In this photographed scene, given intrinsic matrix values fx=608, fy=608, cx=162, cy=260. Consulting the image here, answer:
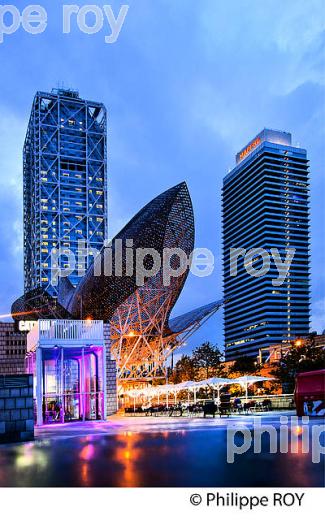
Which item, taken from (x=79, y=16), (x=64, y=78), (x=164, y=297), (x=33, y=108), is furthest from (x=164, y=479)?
(x=64, y=78)

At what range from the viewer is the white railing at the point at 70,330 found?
26203mm

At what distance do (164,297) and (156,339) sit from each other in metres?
5.33

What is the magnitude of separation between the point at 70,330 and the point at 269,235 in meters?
144

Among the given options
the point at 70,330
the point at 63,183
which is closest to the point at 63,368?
the point at 70,330

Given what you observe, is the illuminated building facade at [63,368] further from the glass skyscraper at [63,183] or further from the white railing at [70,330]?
the glass skyscraper at [63,183]

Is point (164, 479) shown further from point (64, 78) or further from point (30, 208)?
point (64, 78)

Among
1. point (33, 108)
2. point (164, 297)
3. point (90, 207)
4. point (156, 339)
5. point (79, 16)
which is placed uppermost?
point (33, 108)

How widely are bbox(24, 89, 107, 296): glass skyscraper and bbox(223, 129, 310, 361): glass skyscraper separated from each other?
4042 cm

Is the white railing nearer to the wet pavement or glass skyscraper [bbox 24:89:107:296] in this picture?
the wet pavement

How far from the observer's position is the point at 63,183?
521 feet

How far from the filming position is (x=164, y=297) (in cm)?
6231

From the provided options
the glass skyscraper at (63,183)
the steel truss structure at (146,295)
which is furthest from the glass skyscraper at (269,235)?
the steel truss structure at (146,295)

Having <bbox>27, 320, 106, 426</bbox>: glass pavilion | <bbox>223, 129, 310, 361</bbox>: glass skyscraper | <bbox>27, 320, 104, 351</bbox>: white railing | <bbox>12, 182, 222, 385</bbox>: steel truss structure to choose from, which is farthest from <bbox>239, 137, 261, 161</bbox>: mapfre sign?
<bbox>27, 320, 104, 351</bbox>: white railing

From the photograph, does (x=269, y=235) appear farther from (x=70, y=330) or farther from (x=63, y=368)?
(x=70, y=330)
